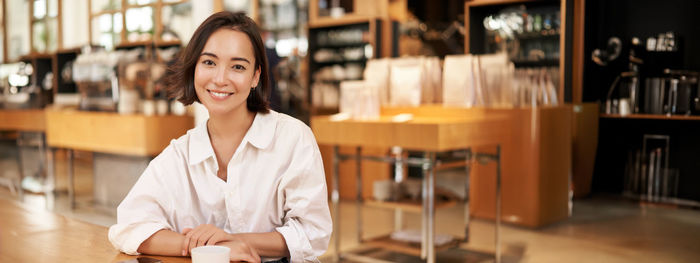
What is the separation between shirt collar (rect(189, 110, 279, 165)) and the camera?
1.32 meters

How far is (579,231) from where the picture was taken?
445 cm

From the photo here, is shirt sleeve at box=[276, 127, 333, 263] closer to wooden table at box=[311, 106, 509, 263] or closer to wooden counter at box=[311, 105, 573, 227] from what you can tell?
wooden table at box=[311, 106, 509, 263]

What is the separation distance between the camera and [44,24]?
8297 mm

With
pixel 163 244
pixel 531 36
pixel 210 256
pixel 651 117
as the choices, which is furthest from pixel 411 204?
pixel 651 117

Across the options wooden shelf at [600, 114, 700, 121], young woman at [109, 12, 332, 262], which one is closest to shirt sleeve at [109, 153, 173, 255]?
young woman at [109, 12, 332, 262]

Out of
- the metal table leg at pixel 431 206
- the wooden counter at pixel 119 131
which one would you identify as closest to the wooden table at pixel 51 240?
the metal table leg at pixel 431 206

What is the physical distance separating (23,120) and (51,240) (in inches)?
208

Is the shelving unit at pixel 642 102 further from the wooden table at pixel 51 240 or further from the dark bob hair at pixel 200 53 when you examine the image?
the wooden table at pixel 51 240

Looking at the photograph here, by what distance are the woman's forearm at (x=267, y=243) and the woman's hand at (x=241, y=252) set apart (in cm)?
6

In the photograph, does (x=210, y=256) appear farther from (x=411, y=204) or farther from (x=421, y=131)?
(x=411, y=204)

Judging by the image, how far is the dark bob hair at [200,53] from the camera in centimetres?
133

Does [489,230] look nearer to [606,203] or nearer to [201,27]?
[606,203]

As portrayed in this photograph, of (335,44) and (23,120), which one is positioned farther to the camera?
(335,44)

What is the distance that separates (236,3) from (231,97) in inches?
221
